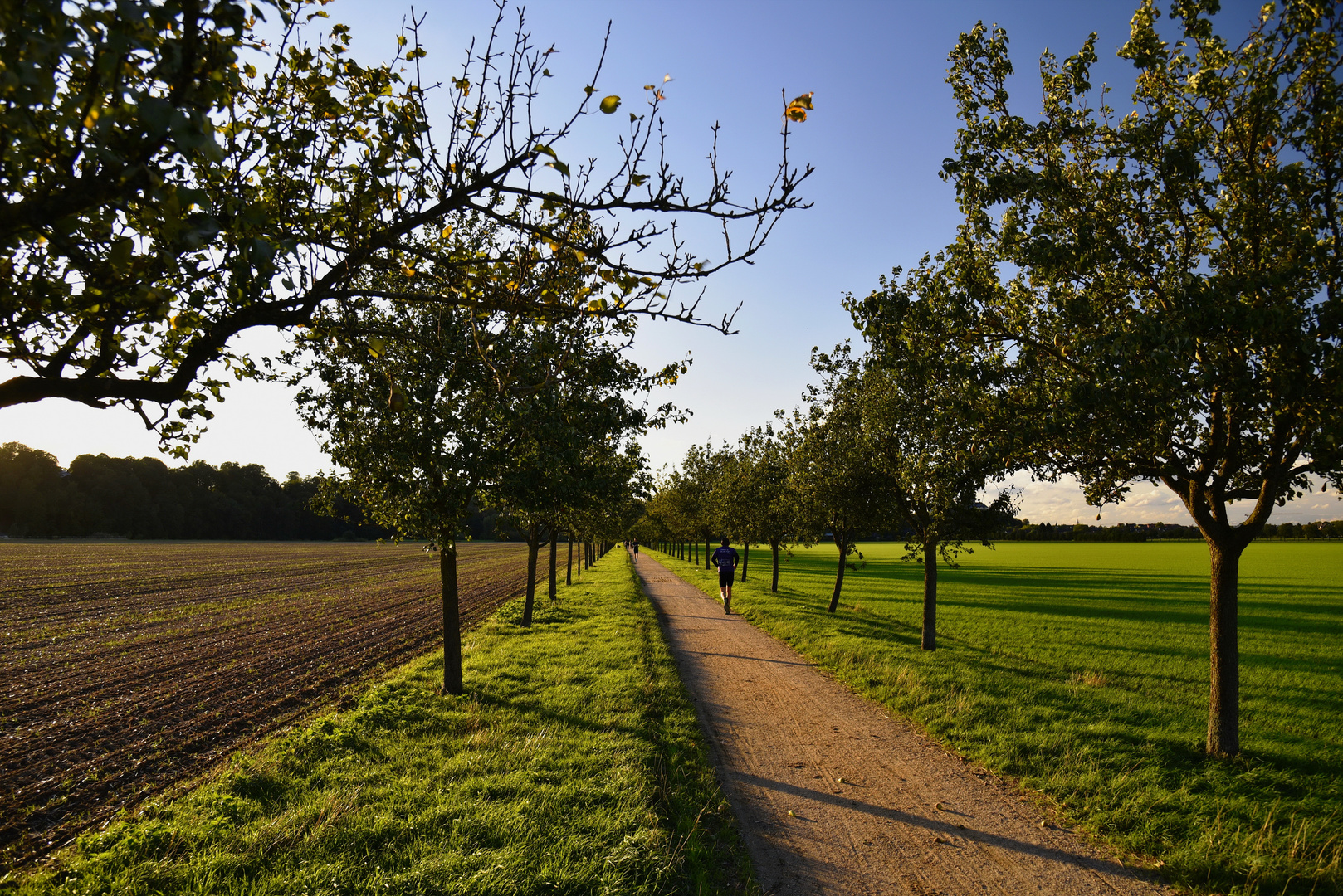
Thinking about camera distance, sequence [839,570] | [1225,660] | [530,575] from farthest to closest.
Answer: [839,570] → [530,575] → [1225,660]

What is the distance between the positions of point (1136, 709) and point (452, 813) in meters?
10.8

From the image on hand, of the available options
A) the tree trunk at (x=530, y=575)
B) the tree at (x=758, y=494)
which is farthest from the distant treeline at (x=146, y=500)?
the tree trunk at (x=530, y=575)

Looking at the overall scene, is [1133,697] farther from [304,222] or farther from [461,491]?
[304,222]

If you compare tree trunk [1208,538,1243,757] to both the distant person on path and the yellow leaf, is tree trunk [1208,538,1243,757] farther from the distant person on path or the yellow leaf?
the distant person on path

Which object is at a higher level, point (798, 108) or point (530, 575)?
point (798, 108)

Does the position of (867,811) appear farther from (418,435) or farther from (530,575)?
(530,575)

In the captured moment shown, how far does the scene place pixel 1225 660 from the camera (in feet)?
27.2

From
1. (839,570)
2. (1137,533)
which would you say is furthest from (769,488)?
(1137,533)

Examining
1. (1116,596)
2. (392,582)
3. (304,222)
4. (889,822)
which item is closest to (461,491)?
(304,222)

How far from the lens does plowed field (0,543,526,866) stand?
27.5ft

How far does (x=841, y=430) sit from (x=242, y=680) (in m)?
17.2

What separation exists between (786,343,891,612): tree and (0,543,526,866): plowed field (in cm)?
1250

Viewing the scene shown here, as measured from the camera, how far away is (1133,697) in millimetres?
11398

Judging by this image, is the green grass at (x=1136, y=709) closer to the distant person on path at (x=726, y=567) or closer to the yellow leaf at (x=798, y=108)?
the distant person on path at (x=726, y=567)
